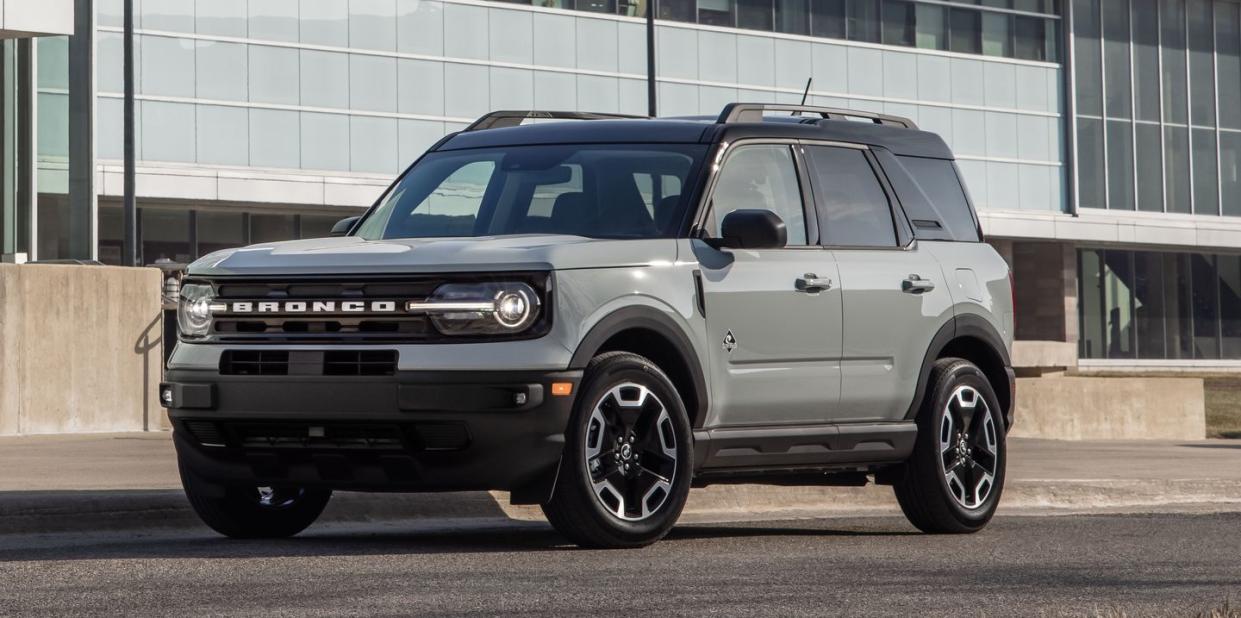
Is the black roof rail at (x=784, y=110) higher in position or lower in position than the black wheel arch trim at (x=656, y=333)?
higher

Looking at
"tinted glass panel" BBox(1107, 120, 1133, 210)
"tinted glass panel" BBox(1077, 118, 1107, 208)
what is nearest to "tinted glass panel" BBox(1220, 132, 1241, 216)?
"tinted glass panel" BBox(1107, 120, 1133, 210)

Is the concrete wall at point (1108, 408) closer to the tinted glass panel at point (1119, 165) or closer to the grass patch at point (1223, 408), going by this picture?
the grass patch at point (1223, 408)

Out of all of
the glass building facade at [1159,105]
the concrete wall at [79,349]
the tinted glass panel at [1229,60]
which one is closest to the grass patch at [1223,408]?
the glass building facade at [1159,105]

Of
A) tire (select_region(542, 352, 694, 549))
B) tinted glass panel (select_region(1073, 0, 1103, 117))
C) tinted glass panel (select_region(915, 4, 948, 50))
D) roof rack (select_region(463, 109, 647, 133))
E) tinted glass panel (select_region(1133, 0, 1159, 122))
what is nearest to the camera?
tire (select_region(542, 352, 694, 549))

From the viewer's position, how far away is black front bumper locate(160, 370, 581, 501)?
8234 millimetres

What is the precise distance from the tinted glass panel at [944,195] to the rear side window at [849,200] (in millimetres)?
330

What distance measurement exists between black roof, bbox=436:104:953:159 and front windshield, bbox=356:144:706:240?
0.05 meters

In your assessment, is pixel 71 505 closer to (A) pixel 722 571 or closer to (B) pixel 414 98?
(A) pixel 722 571

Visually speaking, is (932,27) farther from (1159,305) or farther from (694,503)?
(694,503)

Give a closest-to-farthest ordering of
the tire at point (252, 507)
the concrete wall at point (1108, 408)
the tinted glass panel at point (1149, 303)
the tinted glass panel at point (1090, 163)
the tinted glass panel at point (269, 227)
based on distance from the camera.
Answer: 1. the tire at point (252, 507)
2. the concrete wall at point (1108, 408)
3. the tinted glass panel at point (269, 227)
4. the tinted glass panel at point (1090, 163)
5. the tinted glass panel at point (1149, 303)

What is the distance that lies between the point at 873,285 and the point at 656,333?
1569 mm

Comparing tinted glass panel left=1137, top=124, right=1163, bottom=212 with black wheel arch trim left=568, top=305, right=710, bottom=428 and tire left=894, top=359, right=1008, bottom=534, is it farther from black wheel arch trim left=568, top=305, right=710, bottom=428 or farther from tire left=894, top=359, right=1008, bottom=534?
black wheel arch trim left=568, top=305, right=710, bottom=428

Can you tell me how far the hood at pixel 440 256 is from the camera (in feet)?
27.6

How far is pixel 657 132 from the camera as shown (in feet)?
31.9
